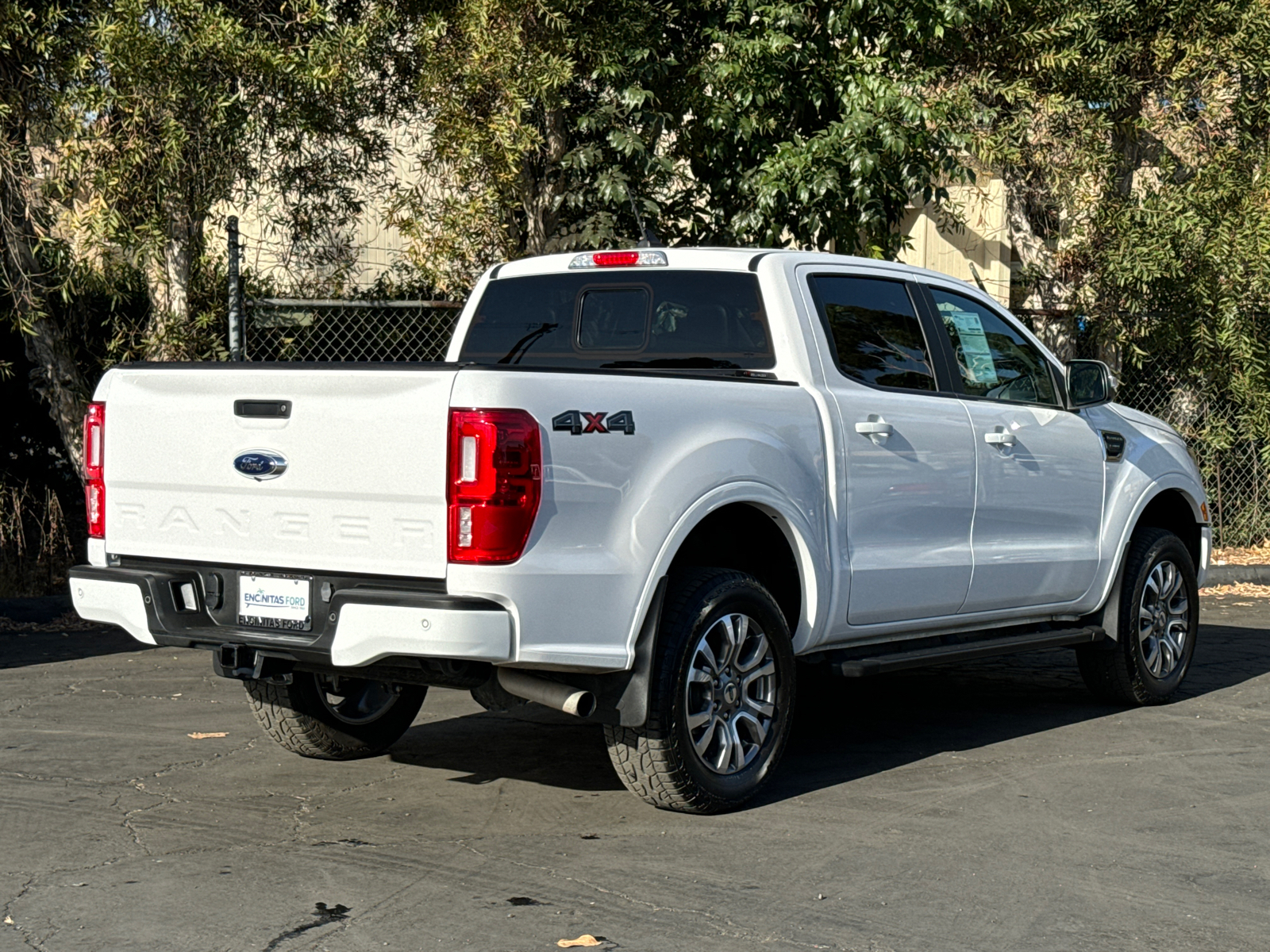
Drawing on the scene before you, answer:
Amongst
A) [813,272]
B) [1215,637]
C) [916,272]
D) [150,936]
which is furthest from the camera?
[1215,637]

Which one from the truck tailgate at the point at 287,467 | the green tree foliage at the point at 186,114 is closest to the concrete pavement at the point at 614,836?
the truck tailgate at the point at 287,467

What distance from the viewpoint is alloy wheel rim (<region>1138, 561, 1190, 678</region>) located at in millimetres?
8219

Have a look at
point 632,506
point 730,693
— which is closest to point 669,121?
point 730,693

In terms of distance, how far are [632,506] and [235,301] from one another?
592 centimetres

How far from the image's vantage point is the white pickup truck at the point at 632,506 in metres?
5.10

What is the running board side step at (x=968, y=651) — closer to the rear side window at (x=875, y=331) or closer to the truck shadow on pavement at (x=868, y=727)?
the truck shadow on pavement at (x=868, y=727)

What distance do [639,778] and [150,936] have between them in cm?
184

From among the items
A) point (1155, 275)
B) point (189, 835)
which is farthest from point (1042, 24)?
point (189, 835)

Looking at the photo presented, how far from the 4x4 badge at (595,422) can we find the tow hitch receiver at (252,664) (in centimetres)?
125

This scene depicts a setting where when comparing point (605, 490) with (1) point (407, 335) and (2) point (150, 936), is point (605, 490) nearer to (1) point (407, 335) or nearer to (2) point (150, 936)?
(2) point (150, 936)

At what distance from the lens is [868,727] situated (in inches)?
299

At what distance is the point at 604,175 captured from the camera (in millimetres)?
10758

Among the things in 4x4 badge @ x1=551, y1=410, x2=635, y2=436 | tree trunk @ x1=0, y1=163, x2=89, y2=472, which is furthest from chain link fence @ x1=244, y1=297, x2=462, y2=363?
4x4 badge @ x1=551, y1=410, x2=635, y2=436

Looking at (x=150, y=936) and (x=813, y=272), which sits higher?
(x=813, y=272)
